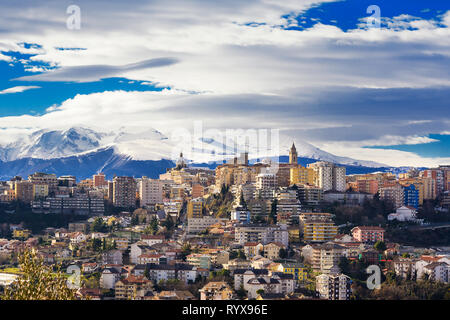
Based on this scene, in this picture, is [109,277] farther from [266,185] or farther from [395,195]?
[395,195]

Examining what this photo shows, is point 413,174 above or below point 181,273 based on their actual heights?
above

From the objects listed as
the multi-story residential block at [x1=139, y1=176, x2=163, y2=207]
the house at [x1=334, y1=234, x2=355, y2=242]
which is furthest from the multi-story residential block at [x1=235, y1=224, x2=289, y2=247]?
the multi-story residential block at [x1=139, y1=176, x2=163, y2=207]

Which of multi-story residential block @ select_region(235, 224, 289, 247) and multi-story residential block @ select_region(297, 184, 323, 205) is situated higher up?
multi-story residential block @ select_region(297, 184, 323, 205)

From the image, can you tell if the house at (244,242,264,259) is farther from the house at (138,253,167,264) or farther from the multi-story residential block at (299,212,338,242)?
the house at (138,253,167,264)

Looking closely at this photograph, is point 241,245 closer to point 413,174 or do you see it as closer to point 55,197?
point 55,197

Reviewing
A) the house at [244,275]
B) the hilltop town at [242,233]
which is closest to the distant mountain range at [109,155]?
the hilltop town at [242,233]

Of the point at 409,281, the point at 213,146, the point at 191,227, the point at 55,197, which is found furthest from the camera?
the point at 213,146
